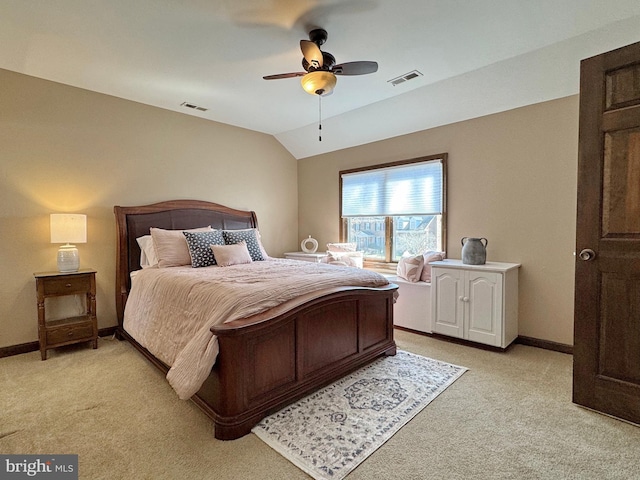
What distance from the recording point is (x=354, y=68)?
2.47 m

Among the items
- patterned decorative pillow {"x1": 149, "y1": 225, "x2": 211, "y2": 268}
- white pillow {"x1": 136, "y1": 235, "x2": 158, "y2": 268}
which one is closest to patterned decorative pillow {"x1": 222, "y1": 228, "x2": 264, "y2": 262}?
patterned decorative pillow {"x1": 149, "y1": 225, "x2": 211, "y2": 268}

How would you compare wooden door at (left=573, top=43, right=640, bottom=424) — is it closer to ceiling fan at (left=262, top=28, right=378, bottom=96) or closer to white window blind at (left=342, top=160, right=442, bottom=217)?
ceiling fan at (left=262, top=28, right=378, bottom=96)

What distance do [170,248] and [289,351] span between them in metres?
2.04

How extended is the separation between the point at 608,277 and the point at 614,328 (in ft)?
1.04

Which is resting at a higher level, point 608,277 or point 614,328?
point 608,277

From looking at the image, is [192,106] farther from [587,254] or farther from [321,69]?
[587,254]

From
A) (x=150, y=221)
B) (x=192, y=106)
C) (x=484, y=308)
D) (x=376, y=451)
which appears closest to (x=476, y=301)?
(x=484, y=308)

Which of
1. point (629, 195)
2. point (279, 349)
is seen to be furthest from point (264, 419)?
point (629, 195)

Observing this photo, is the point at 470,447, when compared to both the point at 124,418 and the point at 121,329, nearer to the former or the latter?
the point at 124,418

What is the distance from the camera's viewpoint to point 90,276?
3.21m

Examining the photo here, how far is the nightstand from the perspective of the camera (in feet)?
9.63

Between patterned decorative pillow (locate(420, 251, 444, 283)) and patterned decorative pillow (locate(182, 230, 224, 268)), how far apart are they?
239cm

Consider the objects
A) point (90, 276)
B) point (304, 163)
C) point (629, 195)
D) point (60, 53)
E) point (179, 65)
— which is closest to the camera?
point (629, 195)

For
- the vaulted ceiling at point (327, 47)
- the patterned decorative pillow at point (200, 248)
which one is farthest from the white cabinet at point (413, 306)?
the patterned decorative pillow at point (200, 248)
